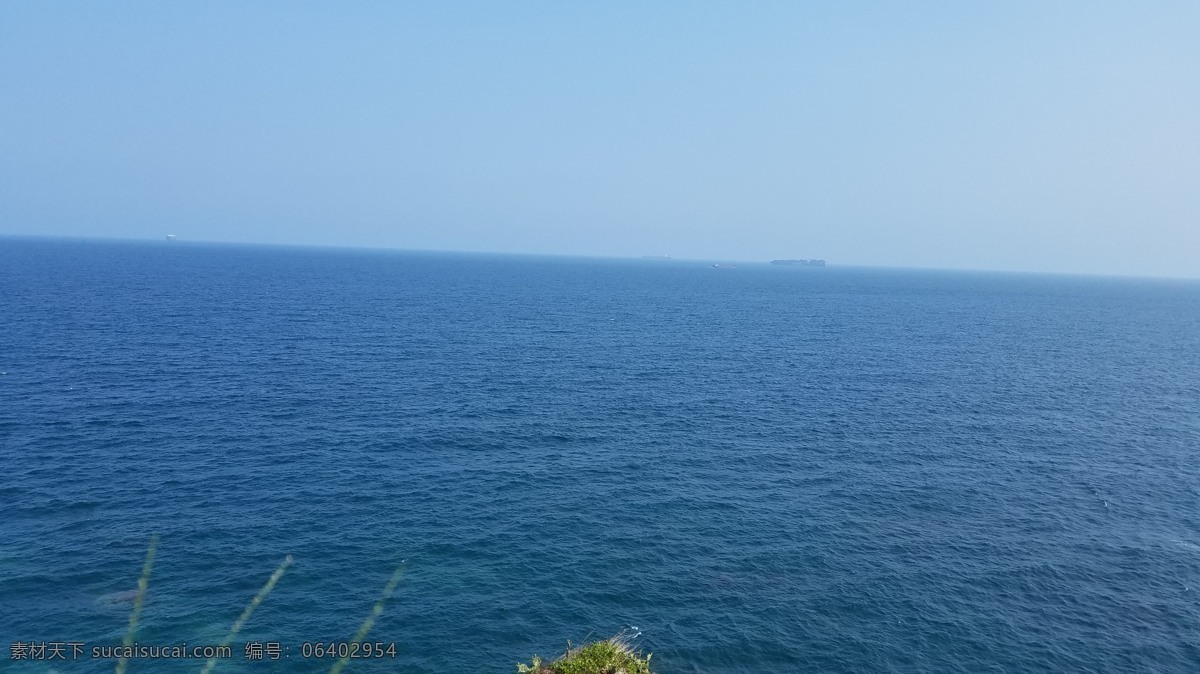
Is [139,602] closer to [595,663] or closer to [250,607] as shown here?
[250,607]

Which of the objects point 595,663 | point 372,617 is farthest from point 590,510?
point 595,663

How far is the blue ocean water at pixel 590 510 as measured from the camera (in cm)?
5109

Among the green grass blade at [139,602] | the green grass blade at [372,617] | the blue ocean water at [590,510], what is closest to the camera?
the green grass blade at [139,602]

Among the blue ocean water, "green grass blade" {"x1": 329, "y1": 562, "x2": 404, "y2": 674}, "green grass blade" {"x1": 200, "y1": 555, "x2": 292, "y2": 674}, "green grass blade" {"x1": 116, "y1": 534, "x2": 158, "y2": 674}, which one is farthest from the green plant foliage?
"green grass blade" {"x1": 116, "y1": 534, "x2": 158, "y2": 674}

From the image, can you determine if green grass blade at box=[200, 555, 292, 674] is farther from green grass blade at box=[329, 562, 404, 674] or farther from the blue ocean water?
green grass blade at box=[329, 562, 404, 674]

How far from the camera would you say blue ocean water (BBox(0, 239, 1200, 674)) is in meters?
51.1

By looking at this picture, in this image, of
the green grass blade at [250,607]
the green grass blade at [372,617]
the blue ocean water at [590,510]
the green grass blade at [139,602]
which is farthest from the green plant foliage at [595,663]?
the green grass blade at [139,602]

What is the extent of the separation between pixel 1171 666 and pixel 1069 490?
→ 33.2m

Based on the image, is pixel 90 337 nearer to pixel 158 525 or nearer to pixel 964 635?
pixel 158 525

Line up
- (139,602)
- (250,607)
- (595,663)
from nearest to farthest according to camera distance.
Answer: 1. (595,663)
2. (139,602)
3. (250,607)

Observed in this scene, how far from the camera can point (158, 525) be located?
62125 millimetres

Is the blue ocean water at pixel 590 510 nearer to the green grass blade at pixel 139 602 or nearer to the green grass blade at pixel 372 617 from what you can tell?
the green grass blade at pixel 372 617

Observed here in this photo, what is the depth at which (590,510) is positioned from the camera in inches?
2763

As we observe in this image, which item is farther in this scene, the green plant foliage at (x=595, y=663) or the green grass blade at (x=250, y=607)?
the green grass blade at (x=250, y=607)
